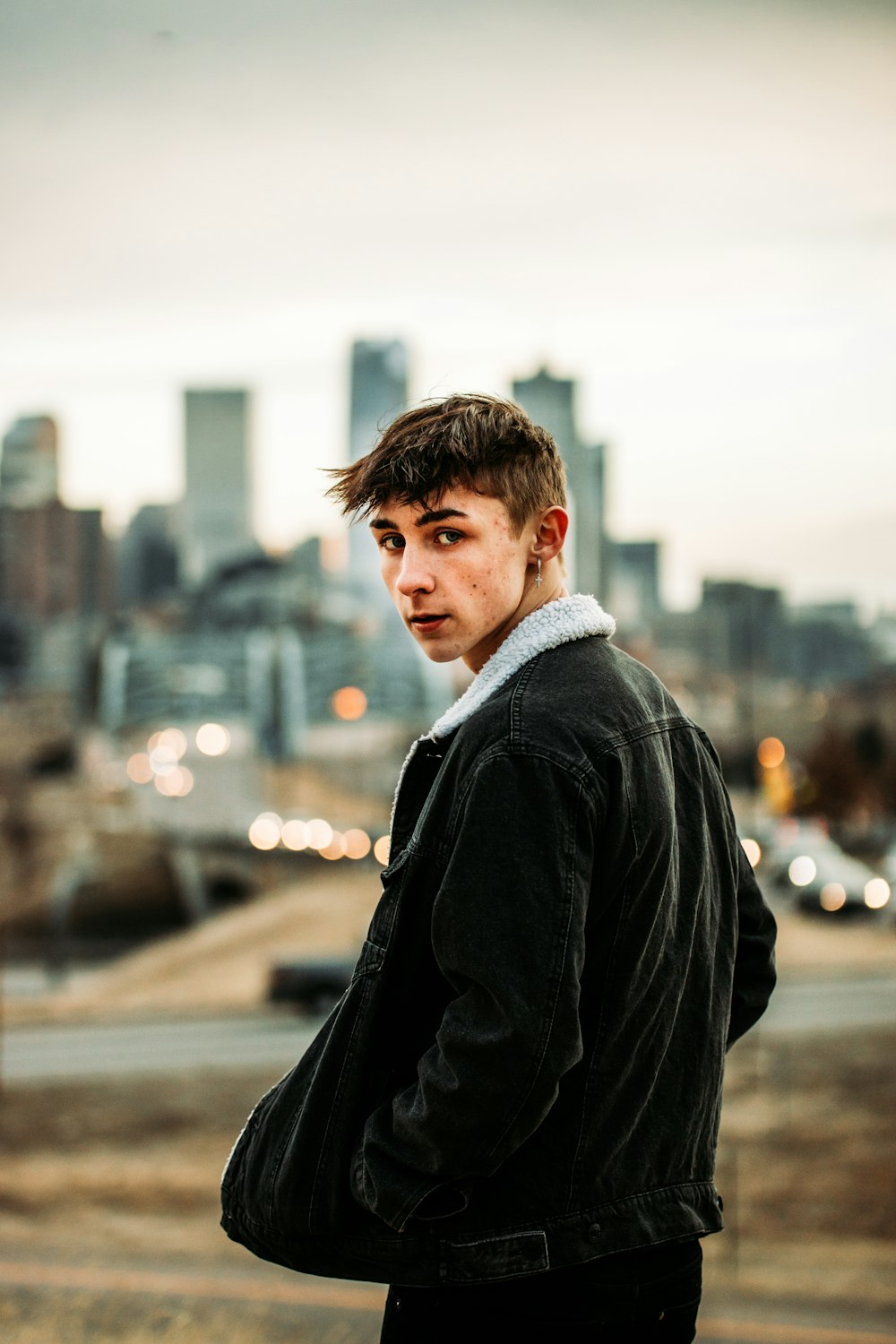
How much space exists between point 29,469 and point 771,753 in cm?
3342

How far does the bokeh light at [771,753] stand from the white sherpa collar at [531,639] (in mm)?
32032

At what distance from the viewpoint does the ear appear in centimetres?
113

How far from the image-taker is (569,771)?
37.4 inches

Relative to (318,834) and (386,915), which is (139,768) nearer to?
(318,834)

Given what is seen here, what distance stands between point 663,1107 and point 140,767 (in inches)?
1856

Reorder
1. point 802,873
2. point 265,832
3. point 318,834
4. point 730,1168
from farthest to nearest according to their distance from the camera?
point 318,834 → point 265,832 → point 802,873 → point 730,1168

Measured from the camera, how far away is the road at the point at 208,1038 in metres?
15.6

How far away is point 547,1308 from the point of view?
40.4 inches

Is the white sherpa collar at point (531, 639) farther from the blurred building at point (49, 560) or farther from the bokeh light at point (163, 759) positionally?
the blurred building at point (49, 560)

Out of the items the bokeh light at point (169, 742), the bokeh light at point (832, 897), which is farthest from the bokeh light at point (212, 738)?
the bokeh light at point (832, 897)

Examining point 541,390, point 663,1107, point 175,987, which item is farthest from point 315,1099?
point 175,987

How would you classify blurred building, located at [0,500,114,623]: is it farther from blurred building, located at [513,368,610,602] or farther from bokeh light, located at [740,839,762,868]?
bokeh light, located at [740,839,762,868]

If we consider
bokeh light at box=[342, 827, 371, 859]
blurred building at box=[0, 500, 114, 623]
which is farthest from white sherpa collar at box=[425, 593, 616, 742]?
blurred building at box=[0, 500, 114, 623]

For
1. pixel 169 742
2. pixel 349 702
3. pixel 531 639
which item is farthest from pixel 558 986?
pixel 349 702
